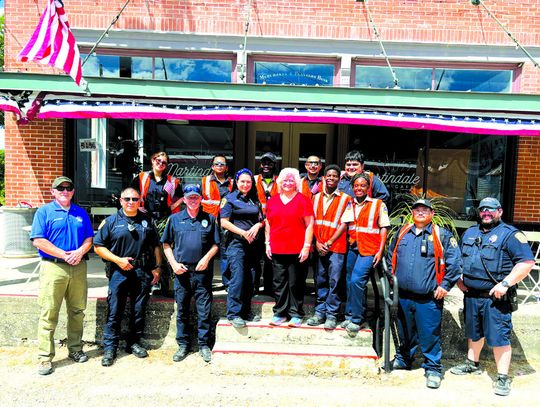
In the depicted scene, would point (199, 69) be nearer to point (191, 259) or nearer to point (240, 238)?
point (240, 238)

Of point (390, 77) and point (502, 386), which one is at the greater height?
point (390, 77)

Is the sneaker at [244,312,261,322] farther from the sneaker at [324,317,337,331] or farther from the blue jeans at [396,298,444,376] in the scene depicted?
the blue jeans at [396,298,444,376]

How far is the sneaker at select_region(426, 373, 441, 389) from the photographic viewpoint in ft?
14.4

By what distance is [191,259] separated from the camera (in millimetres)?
4773

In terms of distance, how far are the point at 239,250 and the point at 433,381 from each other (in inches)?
96.6

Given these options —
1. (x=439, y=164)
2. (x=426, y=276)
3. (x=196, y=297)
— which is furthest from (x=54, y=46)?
(x=439, y=164)

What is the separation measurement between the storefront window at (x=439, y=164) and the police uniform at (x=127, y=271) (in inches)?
214

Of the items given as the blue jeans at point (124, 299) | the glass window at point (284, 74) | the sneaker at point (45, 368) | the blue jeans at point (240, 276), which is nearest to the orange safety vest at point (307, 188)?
the blue jeans at point (240, 276)

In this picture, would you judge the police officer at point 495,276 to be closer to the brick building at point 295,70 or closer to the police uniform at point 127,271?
the police uniform at point 127,271

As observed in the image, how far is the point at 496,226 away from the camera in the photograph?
4.45 m

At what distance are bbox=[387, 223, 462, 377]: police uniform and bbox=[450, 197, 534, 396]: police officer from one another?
0.21 metres

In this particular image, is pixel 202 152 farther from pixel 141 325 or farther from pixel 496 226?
pixel 496 226

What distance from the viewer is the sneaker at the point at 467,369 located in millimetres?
4730

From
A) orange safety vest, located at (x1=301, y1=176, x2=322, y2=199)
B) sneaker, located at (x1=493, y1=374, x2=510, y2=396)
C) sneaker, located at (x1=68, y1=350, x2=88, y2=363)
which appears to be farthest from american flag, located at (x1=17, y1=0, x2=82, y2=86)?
sneaker, located at (x1=493, y1=374, x2=510, y2=396)
